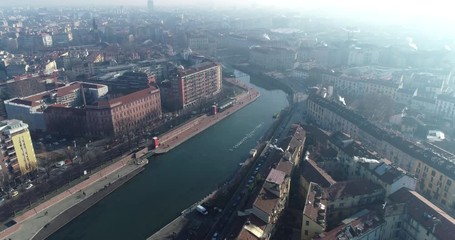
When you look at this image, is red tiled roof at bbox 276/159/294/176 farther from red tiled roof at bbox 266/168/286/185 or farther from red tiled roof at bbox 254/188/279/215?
red tiled roof at bbox 254/188/279/215

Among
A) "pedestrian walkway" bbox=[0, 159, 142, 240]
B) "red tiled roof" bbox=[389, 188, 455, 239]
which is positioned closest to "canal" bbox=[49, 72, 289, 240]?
"pedestrian walkway" bbox=[0, 159, 142, 240]

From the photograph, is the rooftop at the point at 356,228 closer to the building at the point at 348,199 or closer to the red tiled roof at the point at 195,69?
the building at the point at 348,199

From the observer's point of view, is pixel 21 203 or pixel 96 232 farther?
pixel 21 203

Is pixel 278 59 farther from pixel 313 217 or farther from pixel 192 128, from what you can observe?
pixel 313 217

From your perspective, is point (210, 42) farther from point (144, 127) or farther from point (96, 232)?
point (96, 232)

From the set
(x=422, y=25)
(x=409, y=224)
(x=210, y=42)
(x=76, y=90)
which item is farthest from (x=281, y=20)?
(x=409, y=224)

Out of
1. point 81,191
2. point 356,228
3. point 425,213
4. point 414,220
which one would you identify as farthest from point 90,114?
point 425,213
